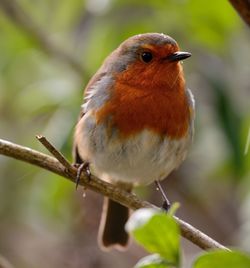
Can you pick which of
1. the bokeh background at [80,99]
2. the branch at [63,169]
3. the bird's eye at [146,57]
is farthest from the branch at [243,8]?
the bird's eye at [146,57]

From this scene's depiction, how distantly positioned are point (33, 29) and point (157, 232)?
3680 mm

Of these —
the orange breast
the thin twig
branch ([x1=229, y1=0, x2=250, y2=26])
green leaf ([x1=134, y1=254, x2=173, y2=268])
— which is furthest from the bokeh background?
green leaf ([x1=134, y1=254, x2=173, y2=268])

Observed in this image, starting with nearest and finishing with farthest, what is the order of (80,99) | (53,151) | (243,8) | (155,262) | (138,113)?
(155,262), (243,8), (53,151), (138,113), (80,99)

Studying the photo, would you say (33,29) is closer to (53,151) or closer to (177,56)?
(177,56)

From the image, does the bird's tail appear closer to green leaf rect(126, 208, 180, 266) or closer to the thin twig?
the thin twig

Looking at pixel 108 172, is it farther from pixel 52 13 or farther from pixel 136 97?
pixel 52 13

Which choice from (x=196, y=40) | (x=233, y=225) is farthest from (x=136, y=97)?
(x=233, y=225)

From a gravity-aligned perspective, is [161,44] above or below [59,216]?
above

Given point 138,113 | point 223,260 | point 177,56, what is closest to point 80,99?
point 138,113

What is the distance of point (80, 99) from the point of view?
3678 mm

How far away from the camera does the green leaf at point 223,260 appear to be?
1.03 meters

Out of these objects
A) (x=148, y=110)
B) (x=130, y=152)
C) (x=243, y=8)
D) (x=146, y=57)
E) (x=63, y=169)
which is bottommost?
(x=130, y=152)

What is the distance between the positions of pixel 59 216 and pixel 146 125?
1.24 meters

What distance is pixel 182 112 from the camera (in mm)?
3504
